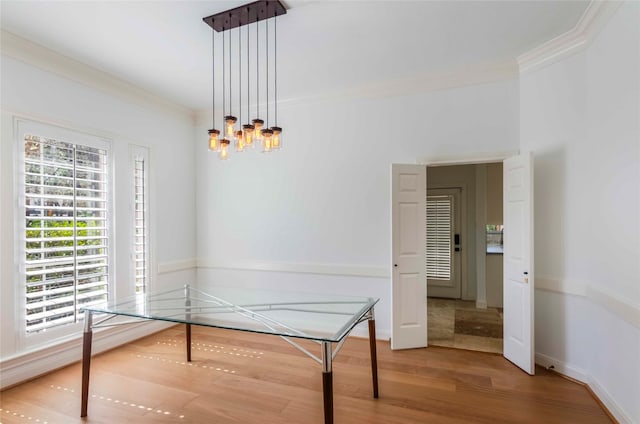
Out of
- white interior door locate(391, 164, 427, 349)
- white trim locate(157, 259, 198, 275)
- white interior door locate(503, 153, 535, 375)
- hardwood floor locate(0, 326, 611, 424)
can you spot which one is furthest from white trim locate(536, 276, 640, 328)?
white trim locate(157, 259, 198, 275)

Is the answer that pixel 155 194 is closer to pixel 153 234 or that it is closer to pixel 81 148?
pixel 153 234

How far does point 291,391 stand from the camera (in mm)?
2750

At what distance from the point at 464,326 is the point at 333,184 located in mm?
2586

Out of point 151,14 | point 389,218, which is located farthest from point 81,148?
point 389,218

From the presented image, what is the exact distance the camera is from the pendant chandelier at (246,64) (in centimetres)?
250

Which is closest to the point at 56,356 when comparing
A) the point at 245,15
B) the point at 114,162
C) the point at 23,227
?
the point at 23,227

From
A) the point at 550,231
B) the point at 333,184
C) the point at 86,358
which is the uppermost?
the point at 333,184

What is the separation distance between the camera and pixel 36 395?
2.71m

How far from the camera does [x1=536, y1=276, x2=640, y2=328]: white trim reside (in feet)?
6.97

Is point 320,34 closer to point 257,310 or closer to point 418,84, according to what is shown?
point 418,84

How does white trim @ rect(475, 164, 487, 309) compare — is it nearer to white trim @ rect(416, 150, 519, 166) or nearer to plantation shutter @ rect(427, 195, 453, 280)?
plantation shutter @ rect(427, 195, 453, 280)

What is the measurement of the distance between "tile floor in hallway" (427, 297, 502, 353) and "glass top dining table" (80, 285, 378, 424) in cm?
169

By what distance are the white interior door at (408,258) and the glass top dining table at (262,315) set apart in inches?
42.2

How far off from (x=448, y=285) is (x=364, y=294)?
271cm
